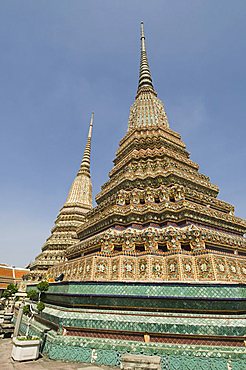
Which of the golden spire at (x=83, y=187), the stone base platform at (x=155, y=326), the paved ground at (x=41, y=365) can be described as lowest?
the paved ground at (x=41, y=365)

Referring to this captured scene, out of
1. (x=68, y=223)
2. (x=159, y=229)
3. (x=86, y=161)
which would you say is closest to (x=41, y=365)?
(x=159, y=229)

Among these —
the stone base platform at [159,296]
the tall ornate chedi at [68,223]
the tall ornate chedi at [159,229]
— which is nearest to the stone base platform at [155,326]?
the stone base platform at [159,296]

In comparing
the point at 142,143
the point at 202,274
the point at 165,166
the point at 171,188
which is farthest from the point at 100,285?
the point at 142,143

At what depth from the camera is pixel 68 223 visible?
29.0 metres

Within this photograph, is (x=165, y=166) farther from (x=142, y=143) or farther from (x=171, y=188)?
(x=142, y=143)

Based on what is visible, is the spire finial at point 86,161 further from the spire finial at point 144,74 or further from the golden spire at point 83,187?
the spire finial at point 144,74

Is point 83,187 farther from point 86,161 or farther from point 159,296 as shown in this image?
point 159,296

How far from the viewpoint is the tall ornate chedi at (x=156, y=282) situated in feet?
25.3

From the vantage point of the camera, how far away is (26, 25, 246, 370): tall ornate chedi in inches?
304

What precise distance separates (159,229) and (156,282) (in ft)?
12.7

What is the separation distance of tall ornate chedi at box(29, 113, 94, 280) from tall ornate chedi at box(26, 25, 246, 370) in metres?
9.88

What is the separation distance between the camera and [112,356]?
25.8 feet

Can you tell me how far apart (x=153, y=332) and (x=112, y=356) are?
1.62 meters

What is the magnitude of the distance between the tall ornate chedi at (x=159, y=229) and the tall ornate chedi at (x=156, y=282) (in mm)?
52
